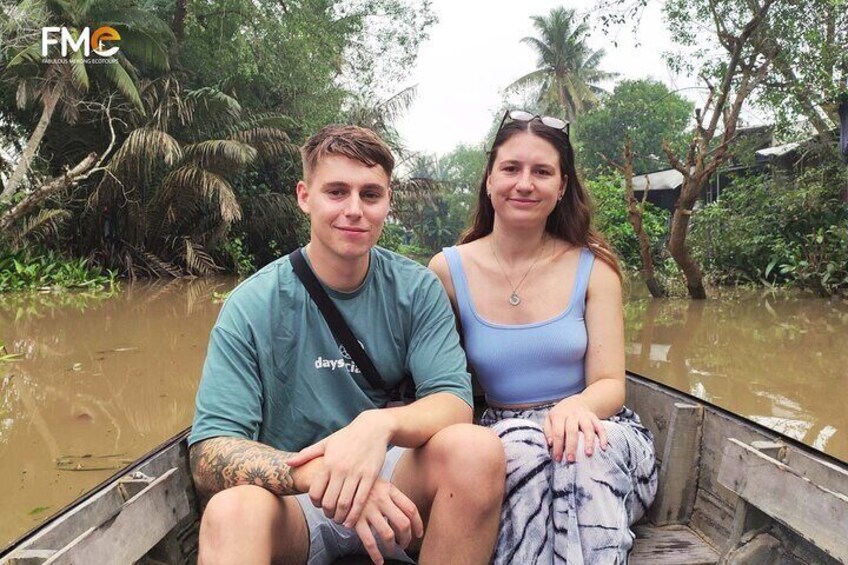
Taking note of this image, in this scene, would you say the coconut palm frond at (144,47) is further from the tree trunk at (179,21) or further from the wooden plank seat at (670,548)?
the wooden plank seat at (670,548)

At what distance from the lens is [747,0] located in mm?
10352

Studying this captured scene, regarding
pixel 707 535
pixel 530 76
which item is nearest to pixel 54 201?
pixel 707 535

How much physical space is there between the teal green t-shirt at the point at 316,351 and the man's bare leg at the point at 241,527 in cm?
24

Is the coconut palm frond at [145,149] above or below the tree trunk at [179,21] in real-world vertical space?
below

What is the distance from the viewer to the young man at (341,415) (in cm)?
142

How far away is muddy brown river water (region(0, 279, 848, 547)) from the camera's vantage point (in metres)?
4.13

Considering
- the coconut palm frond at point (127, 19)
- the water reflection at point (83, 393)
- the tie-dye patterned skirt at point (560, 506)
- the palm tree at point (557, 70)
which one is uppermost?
the palm tree at point (557, 70)

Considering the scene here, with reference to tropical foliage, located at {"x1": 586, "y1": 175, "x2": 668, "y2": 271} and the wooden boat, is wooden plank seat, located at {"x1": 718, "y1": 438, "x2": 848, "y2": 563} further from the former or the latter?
tropical foliage, located at {"x1": 586, "y1": 175, "x2": 668, "y2": 271}

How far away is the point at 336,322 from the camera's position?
1797 millimetres

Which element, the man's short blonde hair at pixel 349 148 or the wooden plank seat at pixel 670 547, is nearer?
the man's short blonde hair at pixel 349 148

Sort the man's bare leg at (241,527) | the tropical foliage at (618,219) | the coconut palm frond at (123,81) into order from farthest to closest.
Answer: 1. the tropical foliage at (618,219)
2. the coconut palm frond at (123,81)
3. the man's bare leg at (241,527)

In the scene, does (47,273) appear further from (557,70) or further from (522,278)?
(557,70)

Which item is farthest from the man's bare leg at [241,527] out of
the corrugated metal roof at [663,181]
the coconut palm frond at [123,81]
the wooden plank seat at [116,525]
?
the corrugated metal roof at [663,181]

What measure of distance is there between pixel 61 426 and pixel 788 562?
456 cm
